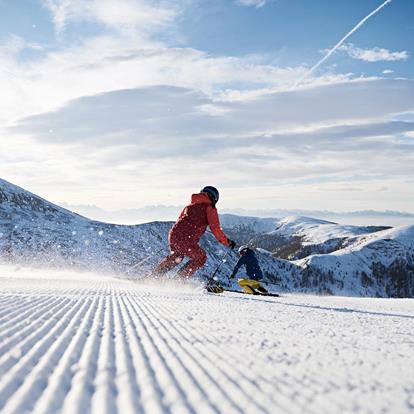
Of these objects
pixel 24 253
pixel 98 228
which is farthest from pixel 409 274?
pixel 24 253

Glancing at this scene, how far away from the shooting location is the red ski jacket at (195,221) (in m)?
12.4

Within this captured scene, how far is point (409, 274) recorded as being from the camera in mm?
179500

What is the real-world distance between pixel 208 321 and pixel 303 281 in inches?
5606

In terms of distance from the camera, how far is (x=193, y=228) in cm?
1312

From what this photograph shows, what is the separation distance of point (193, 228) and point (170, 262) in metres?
1.57

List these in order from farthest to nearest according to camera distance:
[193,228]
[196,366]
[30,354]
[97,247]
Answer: [97,247] < [193,228] < [30,354] < [196,366]

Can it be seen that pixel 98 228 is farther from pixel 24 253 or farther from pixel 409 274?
pixel 409 274

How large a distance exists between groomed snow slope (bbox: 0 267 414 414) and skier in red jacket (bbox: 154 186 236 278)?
282 inches

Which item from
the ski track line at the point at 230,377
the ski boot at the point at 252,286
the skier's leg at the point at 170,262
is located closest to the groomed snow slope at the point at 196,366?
the ski track line at the point at 230,377

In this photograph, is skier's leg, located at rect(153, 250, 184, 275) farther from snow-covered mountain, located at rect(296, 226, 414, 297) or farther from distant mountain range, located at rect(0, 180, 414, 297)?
snow-covered mountain, located at rect(296, 226, 414, 297)

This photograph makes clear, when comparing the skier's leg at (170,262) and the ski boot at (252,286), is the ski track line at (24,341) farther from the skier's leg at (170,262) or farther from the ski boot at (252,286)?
the skier's leg at (170,262)

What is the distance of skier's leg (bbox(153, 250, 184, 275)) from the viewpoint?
1371cm

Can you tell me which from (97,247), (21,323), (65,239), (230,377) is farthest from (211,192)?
(97,247)

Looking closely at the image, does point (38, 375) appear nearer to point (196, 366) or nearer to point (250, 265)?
point (196, 366)
